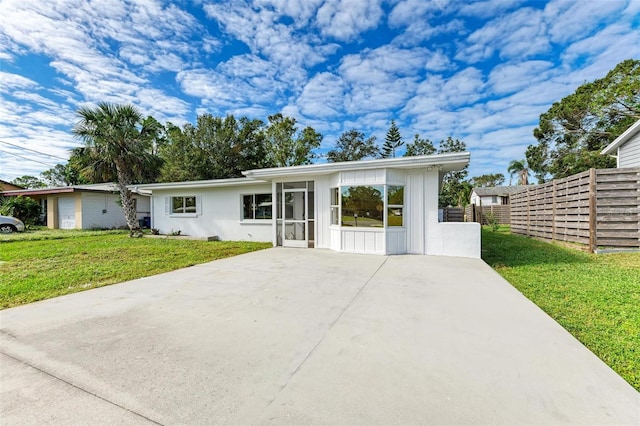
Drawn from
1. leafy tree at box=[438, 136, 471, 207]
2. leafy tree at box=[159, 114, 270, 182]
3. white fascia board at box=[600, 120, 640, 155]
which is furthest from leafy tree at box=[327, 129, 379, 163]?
white fascia board at box=[600, 120, 640, 155]

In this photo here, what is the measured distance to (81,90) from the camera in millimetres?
12625

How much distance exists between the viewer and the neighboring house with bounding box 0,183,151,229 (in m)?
16.5

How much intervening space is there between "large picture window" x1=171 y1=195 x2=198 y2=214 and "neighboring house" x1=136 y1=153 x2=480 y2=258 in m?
1.86

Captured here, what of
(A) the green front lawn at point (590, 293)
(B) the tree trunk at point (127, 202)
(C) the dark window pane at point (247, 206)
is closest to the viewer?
(A) the green front lawn at point (590, 293)

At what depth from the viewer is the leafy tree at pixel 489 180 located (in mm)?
52312

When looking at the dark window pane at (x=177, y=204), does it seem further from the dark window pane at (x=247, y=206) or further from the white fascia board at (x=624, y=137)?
the white fascia board at (x=624, y=137)

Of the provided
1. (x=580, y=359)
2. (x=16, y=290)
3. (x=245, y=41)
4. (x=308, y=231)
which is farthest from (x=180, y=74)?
(x=580, y=359)

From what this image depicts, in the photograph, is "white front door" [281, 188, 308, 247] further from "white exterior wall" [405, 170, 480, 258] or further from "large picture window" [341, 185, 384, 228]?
"white exterior wall" [405, 170, 480, 258]

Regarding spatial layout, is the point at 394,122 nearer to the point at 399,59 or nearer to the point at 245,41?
the point at 399,59

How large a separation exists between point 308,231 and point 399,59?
8548 millimetres

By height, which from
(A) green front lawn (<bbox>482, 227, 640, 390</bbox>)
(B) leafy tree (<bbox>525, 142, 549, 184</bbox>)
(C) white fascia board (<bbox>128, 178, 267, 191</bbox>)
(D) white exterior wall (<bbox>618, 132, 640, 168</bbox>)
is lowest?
(A) green front lawn (<bbox>482, 227, 640, 390</bbox>)

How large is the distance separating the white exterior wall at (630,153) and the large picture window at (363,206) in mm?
9641

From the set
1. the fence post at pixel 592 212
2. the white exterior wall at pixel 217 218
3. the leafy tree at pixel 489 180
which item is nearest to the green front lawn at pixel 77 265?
the white exterior wall at pixel 217 218

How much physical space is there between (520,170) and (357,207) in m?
42.3
